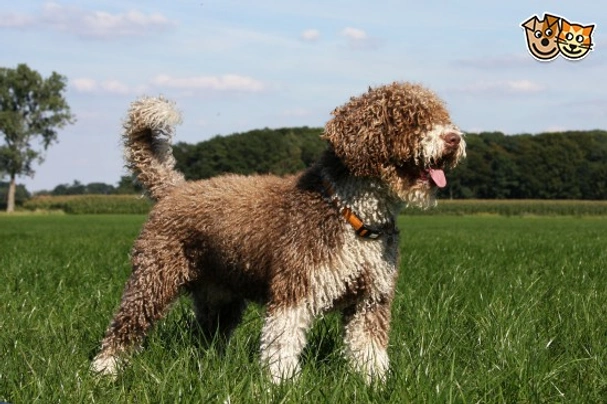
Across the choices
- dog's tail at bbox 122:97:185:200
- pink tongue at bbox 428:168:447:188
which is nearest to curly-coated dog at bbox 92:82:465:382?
pink tongue at bbox 428:168:447:188

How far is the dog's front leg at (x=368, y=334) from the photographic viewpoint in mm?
5168

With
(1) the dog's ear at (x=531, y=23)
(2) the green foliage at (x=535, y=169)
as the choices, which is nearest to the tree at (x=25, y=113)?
(2) the green foliage at (x=535, y=169)

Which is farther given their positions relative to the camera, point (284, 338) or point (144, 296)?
point (144, 296)

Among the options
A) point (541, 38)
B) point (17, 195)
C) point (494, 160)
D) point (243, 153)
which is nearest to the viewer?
point (541, 38)

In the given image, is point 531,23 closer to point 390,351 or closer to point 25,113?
point 390,351

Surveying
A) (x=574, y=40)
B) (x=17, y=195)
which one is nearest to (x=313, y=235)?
(x=574, y=40)

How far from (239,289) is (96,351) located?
4.68 ft

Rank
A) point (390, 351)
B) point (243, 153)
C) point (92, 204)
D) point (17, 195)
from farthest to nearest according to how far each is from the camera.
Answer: point (17, 195), point (243, 153), point (92, 204), point (390, 351)

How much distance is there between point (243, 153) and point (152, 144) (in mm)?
80201

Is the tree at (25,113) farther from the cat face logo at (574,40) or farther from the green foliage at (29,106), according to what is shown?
the cat face logo at (574,40)

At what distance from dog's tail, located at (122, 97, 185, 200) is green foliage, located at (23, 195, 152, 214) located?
202ft

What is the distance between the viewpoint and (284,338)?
16.1 feet

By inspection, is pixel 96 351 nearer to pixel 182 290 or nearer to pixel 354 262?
pixel 182 290

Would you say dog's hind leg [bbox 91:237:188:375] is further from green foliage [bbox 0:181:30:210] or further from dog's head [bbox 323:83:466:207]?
green foliage [bbox 0:181:30:210]
